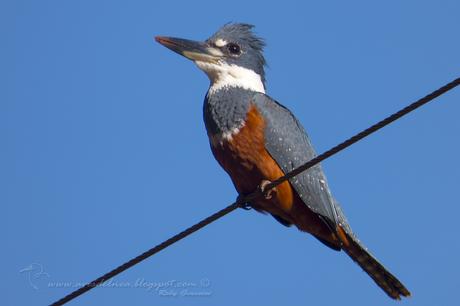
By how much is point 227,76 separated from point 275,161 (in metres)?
0.97

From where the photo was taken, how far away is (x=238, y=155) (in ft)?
17.4

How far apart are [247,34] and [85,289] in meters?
Answer: 3.06

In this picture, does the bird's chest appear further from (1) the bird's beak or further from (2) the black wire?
(2) the black wire

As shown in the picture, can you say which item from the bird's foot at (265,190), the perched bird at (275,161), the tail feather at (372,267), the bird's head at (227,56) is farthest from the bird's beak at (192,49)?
the tail feather at (372,267)

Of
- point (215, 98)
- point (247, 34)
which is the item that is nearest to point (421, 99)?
point (215, 98)

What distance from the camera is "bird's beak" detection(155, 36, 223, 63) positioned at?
6.05m

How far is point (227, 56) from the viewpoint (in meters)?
6.15

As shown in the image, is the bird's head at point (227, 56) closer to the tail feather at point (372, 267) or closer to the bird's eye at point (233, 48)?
the bird's eye at point (233, 48)

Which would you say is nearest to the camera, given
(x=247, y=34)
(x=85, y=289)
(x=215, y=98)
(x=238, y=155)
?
(x=85, y=289)

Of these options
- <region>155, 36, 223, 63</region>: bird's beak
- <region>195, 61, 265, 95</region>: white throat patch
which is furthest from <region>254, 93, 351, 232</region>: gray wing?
<region>155, 36, 223, 63</region>: bird's beak

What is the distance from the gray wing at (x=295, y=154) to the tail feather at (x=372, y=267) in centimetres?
14

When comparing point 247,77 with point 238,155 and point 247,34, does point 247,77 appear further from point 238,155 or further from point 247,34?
point 238,155

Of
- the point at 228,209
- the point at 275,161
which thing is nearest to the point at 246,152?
the point at 275,161

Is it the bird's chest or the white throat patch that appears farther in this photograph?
the white throat patch
